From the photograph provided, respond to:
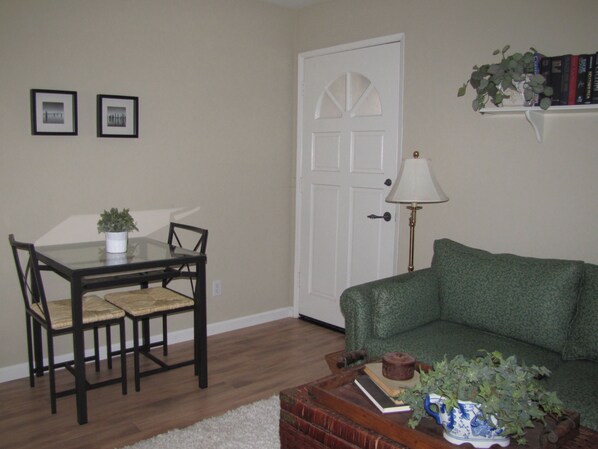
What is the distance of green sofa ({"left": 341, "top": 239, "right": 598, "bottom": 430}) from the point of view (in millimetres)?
2537

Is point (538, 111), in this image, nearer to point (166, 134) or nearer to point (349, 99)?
point (349, 99)

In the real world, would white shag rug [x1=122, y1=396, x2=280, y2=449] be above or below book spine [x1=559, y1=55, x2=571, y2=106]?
below

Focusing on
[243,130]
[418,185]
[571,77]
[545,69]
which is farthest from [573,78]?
[243,130]

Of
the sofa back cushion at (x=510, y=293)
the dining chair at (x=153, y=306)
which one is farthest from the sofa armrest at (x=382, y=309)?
the dining chair at (x=153, y=306)

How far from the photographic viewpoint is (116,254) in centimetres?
314

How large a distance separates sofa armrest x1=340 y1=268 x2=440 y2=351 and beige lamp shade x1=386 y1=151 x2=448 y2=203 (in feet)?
1.60

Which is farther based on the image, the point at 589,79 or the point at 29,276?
the point at 29,276

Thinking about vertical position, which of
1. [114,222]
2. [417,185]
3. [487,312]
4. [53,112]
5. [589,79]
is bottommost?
[487,312]

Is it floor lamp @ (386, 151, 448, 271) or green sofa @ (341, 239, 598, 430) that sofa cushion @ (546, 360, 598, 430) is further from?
floor lamp @ (386, 151, 448, 271)

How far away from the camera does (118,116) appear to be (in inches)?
141

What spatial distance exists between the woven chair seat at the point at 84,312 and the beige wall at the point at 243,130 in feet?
1.46

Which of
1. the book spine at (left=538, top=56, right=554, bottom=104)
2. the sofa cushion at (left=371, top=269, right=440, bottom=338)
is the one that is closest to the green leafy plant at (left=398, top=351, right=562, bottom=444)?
the sofa cushion at (left=371, top=269, right=440, bottom=338)

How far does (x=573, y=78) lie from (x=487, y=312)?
1.24 m

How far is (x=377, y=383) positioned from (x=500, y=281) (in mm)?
1137
